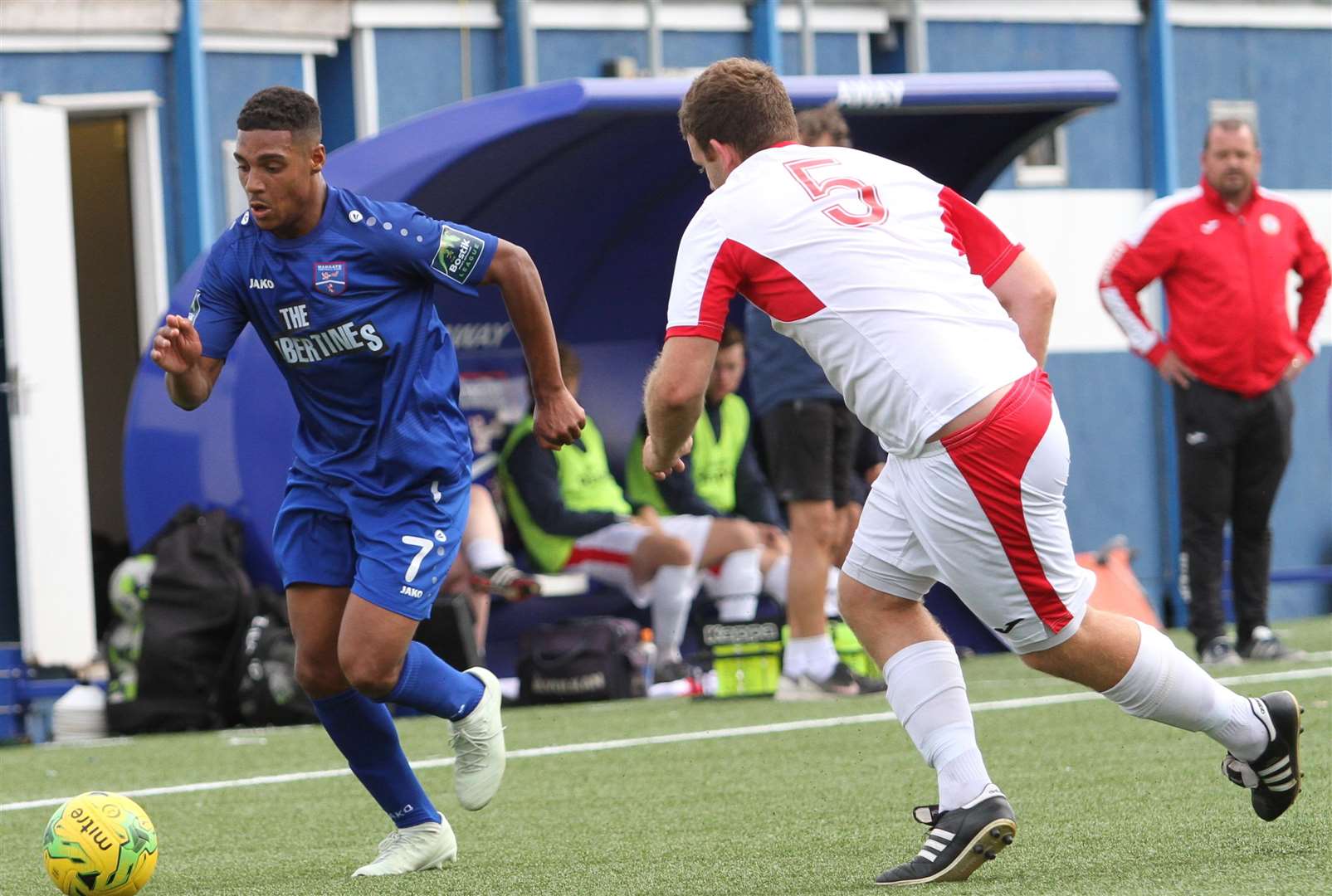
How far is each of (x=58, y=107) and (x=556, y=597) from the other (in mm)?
3254

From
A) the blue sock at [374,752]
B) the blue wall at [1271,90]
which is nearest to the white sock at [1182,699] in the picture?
the blue sock at [374,752]

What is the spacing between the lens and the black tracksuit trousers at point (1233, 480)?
365 inches

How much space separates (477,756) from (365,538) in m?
0.56

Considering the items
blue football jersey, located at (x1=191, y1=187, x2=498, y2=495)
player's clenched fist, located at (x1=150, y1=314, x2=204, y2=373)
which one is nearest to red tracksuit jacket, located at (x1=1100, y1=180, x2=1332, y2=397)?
blue football jersey, located at (x1=191, y1=187, x2=498, y2=495)

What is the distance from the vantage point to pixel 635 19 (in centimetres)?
1241

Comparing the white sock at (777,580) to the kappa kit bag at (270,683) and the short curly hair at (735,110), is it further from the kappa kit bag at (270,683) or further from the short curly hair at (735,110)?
the short curly hair at (735,110)

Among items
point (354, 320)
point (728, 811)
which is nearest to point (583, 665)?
point (728, 811)

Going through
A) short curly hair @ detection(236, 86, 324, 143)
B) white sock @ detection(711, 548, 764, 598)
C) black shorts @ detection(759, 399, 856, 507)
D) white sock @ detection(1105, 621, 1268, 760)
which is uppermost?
short curly hair @ detection(236, 86, 324, 143)

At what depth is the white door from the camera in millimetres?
9773

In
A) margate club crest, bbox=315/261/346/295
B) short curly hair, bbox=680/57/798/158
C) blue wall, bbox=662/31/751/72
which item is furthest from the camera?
blue wall, bbox=662/31/751/72

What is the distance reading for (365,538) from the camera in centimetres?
507

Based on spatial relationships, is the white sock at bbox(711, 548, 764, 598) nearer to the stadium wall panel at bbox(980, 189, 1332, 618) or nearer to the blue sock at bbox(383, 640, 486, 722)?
the stadium wall panel at bbox(980, 189, 1332, 618)

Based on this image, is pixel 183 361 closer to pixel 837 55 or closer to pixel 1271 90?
pixel 837 55

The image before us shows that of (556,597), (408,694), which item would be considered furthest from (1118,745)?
(556,597)
